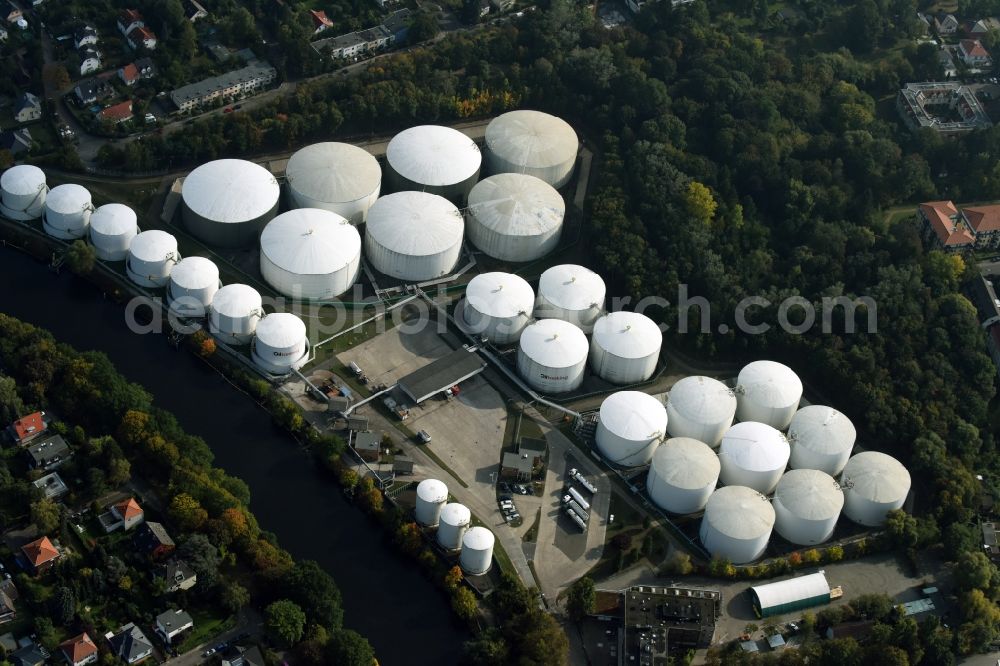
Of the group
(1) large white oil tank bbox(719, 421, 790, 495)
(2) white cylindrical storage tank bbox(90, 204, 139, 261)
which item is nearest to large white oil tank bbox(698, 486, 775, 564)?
(1) large white oil tank bbox(719, 421, 790, 495)

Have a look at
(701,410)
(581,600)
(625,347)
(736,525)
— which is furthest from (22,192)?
(736,525)

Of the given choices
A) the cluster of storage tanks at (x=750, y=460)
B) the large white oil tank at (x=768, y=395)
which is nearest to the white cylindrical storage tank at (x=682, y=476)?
the cluster of storage tanks at (x=750, y=460)

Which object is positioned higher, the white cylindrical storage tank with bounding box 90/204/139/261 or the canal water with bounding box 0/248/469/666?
the white cylindrical storage tank with bounding box 90/204/139/261

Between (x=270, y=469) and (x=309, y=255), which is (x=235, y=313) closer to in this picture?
(x=309, y=255)

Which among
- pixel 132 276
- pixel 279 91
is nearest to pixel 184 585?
pixel 132 276

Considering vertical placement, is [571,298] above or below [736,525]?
above

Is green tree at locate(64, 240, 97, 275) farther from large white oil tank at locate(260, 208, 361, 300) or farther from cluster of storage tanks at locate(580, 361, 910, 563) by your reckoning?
cluster of storage tanks at locate(580, 361, 910, 563)
